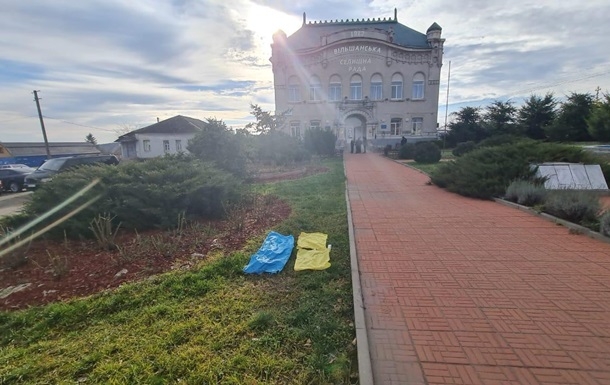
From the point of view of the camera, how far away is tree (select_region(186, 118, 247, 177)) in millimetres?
11906

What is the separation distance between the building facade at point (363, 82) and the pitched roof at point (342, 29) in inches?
7.8

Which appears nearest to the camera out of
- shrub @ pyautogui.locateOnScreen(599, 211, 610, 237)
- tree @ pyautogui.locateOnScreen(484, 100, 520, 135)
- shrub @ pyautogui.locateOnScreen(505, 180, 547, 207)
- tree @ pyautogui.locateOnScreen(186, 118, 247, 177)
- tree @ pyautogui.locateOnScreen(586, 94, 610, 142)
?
shrub @ pyautogui.locateOnScreen(599, 211, 610, 237)

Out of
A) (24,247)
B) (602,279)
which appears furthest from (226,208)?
(602,279)

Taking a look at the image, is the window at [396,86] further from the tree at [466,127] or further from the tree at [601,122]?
the tree at [601,122]

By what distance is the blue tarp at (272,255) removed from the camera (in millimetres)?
4426

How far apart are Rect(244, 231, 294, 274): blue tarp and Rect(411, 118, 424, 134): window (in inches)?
1348

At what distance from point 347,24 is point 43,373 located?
42.8m

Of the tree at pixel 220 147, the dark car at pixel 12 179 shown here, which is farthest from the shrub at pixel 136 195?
the dark car at pixel 12 179

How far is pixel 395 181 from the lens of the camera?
12078 millimetres

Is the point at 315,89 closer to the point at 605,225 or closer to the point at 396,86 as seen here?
the point at 396,86

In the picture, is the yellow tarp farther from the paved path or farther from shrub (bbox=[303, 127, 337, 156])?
shrub (bbox=[303, 127, 337, 156])

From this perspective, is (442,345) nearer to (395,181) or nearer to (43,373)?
(43,373)

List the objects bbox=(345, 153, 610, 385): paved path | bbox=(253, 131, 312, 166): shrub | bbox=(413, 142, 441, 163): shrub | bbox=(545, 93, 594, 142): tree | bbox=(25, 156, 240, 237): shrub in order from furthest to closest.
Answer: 1. bbox=(545, 93, 594, 142): tree
2. bbox=(413, 142, 441, 163): shrub
3. bbox=(253, 131, 312, 166): shrub
4. bbox=(25, 156, 240, 237): shrub
5. bbox=(345, 153, 610, 385): paved path

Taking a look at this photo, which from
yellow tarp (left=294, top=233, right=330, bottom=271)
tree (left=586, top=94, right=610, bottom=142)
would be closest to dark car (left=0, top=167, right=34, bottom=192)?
yellow tarp (left=294, top=233, right=330, bottom=271)
